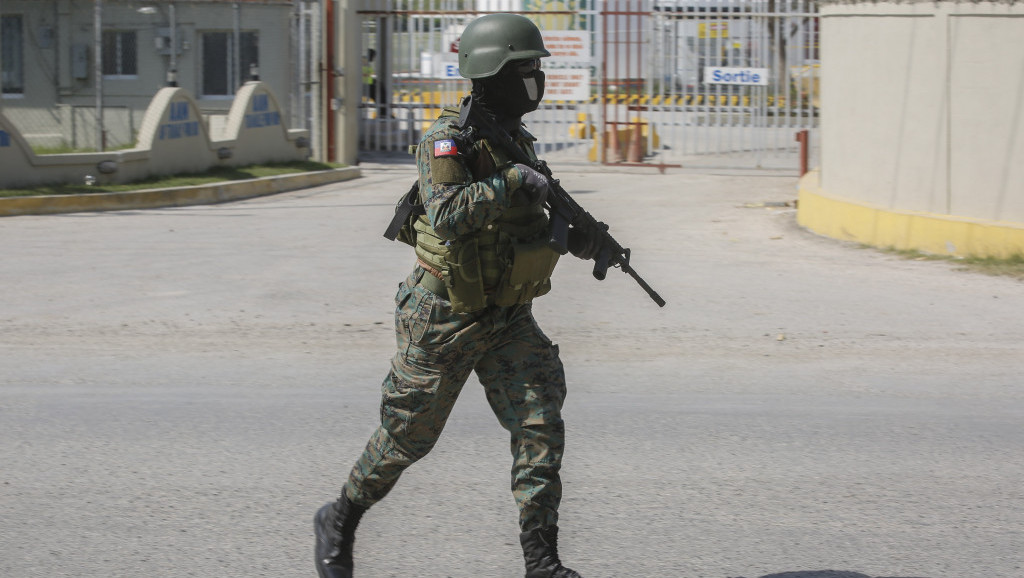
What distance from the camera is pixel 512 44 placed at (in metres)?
3.25

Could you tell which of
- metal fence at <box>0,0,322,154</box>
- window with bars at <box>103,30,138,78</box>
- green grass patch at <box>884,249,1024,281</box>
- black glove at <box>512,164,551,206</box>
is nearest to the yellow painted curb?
green grass patch at <box>884,249,1024,281</box>

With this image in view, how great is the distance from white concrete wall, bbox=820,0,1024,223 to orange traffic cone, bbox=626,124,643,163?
7.22 meters

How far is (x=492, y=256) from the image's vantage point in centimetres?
331

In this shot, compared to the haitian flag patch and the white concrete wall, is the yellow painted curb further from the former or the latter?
the haitian flag patch

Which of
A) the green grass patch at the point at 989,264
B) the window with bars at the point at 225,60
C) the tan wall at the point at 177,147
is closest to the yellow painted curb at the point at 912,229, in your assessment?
the green grass patch at the point at 989,264

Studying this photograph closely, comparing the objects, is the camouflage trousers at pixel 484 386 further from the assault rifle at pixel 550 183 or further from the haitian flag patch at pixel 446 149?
the haitian flag patch at pixel 446 149

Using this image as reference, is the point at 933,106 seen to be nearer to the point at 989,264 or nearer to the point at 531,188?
the point at 989,264

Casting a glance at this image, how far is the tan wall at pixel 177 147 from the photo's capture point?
12836 millimetres

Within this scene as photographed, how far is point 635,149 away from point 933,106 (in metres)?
8.75

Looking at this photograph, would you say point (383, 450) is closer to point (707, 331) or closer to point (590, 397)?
point (590, 397)

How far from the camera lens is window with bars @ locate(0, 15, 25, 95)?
16.5 m

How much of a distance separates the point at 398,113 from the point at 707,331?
1223 centimetres

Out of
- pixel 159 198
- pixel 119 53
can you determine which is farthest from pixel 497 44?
pixel 119 53

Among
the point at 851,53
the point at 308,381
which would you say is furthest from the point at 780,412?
the point at 851,53
